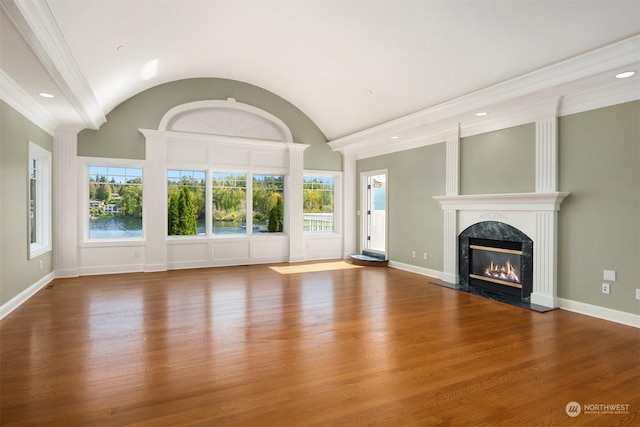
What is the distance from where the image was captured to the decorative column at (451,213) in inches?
241

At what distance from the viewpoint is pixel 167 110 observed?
23.7ft

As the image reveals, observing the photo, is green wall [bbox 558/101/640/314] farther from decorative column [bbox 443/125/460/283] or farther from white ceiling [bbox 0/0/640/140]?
decorative column [bbox 443/125/460/283]

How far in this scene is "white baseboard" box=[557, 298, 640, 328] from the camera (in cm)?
401

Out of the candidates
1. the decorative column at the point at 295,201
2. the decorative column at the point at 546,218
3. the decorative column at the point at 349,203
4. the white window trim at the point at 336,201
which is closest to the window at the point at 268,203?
the decorative column at the point at 295,201

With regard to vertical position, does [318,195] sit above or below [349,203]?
above

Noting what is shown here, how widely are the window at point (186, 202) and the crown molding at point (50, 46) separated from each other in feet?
7.98

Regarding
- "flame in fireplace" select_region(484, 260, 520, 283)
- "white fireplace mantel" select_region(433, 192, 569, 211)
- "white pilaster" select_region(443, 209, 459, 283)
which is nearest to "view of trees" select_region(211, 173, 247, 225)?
"white fireplace mantel" select_region(433, 192, 569, 211)

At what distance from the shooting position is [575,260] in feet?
15.0

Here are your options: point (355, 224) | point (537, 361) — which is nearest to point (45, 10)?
point (537, 361)

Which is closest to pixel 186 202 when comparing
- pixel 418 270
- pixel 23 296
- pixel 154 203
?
pixel 154 203

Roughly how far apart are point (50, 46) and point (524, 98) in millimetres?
5218

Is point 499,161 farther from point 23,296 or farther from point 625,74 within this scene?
point 23,296

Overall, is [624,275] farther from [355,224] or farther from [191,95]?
[191,95]

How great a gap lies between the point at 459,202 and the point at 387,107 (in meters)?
2.14
